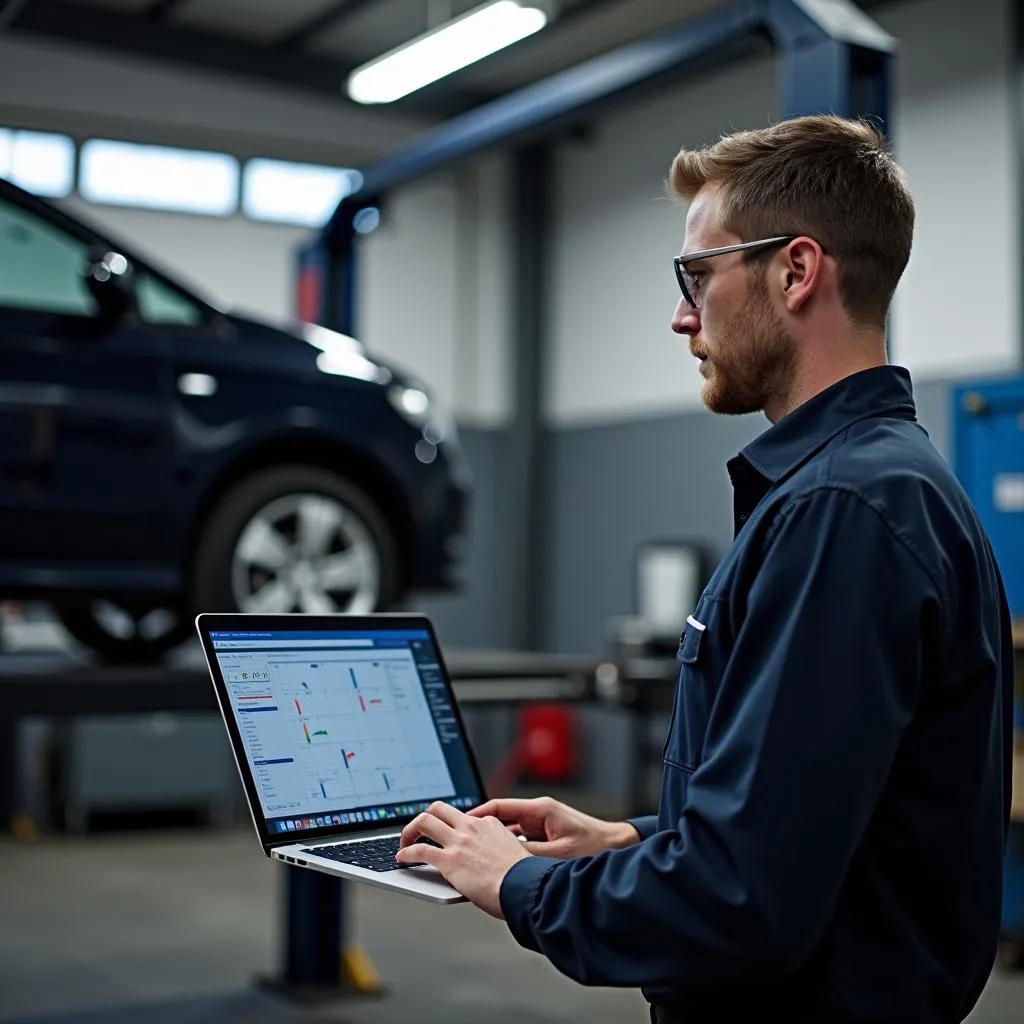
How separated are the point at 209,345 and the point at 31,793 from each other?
5457 millimetres

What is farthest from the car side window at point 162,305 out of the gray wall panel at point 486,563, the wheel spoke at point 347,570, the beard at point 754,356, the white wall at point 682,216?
the gray wall panel at point 486,563

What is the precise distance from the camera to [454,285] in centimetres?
1131

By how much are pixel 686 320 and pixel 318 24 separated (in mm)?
8807

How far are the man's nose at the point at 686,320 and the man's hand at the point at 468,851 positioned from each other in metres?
0.58

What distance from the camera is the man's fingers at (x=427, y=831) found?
1544mm

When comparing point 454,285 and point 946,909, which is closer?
point 946,909

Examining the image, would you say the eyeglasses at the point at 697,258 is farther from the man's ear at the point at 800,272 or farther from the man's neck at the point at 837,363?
the man's neck at the point at 837,363

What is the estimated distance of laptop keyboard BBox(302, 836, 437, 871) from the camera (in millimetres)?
1656

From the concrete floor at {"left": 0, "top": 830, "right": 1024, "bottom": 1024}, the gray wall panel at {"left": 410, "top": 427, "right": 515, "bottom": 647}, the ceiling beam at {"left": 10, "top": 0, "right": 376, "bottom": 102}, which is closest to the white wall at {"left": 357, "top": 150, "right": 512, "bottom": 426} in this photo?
the gray wall panel at {"left": 410, "top": 427, "right": 515, "bottom": 647}

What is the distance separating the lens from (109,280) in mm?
3758

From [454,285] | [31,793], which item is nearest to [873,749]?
[31,793]

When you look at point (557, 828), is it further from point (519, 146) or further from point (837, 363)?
point (519, 146)

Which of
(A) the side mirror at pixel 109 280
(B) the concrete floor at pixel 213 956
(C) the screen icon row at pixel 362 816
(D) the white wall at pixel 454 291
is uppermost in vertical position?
(D) the white wall at pixel 454 291

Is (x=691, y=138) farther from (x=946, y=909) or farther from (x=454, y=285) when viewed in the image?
(x=946, y=909)
